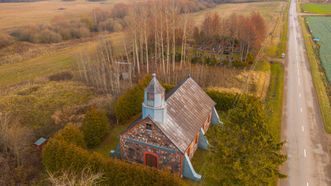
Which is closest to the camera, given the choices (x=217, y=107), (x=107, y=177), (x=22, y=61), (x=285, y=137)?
(x=107, y=177)

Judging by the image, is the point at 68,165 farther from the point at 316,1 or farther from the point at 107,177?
the point at 316,1

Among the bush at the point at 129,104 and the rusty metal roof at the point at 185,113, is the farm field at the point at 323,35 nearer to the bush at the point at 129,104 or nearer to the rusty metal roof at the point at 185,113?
the rusty metal roof at the point at 185,113

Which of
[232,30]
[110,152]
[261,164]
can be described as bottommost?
[110,152]

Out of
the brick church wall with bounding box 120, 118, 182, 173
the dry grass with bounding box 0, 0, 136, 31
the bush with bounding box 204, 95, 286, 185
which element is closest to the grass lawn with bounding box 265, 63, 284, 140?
the bush with bounding box 204, 95, 286, 185

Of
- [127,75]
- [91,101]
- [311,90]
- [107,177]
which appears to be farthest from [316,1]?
[107,177]

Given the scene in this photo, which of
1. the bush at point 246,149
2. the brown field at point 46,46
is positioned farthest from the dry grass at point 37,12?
the bush at point 246,149

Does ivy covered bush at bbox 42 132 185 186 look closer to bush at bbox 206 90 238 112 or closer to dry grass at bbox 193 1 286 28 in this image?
bush at bbox 206 90 238 112
